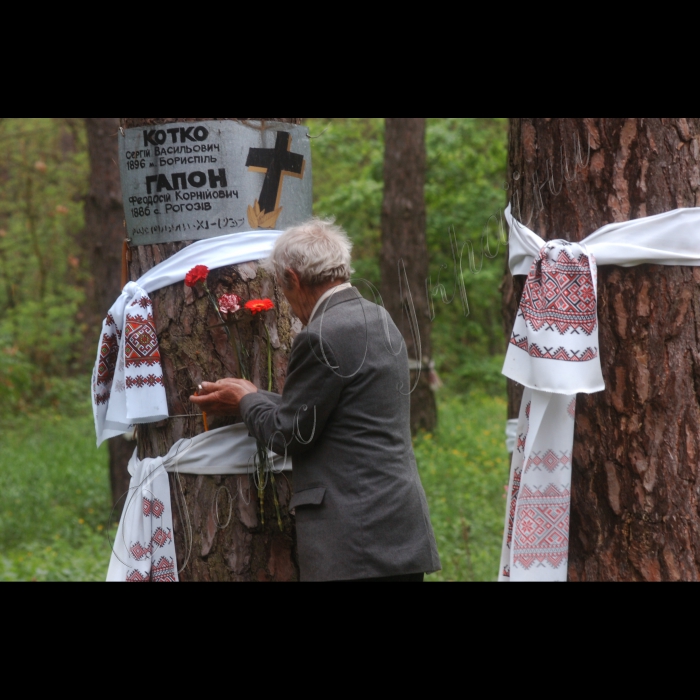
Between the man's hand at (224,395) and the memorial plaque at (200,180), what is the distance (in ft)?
1.89

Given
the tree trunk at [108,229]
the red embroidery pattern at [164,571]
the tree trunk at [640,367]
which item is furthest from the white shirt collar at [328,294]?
the tree trunk at [108,229]

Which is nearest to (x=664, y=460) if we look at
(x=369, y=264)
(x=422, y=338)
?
(x=422, y=338)

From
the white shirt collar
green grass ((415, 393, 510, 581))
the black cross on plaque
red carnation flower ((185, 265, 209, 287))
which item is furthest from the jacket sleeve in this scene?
green grass ((415, 393, 510, 581))

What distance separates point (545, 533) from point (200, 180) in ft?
5.86

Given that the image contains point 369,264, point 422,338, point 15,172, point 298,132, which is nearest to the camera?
point 298,132

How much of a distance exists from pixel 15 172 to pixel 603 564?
16.9 m

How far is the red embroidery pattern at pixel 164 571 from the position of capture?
119 inches

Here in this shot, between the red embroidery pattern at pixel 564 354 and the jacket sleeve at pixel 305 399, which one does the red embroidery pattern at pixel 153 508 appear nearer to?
the jacket sleeve at pixel 305 399

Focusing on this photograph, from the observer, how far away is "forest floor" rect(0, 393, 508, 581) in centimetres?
613

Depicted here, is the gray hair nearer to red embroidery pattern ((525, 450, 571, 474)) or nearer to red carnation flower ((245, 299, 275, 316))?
red carnation flower ((245, 299, 275, 316))

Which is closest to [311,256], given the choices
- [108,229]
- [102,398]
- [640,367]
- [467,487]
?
[102,398]

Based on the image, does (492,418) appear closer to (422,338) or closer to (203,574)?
(422,338)

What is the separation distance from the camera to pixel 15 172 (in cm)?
1702

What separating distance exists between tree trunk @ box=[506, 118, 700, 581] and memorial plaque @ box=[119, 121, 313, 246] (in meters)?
1.11
